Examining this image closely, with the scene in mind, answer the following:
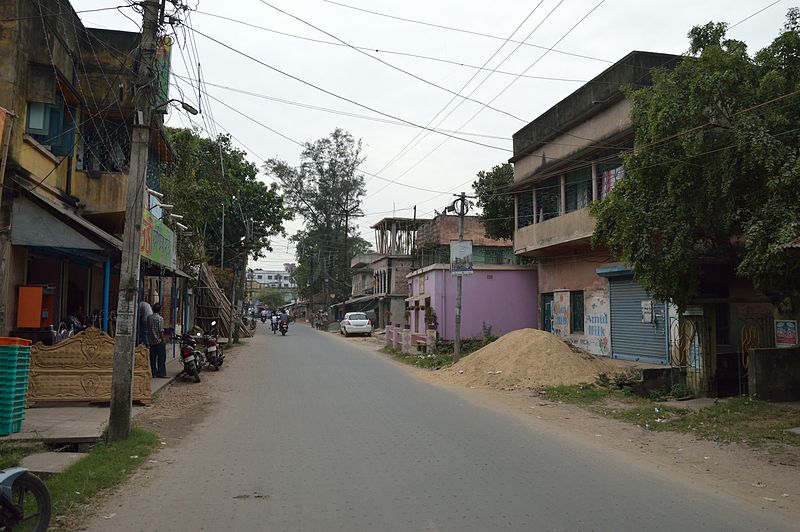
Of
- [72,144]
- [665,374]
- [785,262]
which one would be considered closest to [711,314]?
[665,374]

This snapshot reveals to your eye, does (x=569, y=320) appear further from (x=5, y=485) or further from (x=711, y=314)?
(x=5, y=485)

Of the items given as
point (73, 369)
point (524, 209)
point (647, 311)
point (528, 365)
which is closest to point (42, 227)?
point (73, 369)

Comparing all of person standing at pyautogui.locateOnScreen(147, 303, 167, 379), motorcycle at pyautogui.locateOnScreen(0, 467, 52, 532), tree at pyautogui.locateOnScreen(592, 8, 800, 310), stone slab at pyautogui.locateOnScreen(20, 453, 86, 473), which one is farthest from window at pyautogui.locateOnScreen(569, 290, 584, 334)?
motorcycle at pyautogui.locateOnScreen(0, 467, 52, 532)

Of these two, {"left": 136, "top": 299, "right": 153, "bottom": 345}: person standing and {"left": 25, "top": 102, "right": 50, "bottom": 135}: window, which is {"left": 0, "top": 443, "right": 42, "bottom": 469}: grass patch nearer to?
{"left": 136, "top": 299, "right": 153, "bottom": 345}: person standing

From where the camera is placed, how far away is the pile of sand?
52.1 ft

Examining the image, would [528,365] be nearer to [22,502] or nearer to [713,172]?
[713,172]

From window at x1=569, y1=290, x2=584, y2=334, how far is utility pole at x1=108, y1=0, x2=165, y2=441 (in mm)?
18006

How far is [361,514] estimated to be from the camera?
539cm

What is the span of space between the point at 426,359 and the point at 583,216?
7.80 metres

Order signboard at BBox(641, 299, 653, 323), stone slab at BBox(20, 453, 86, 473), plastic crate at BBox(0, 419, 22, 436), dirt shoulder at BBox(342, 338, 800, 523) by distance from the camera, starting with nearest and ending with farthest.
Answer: dirt shoulder at BBox(342, 338, 800, 523)
stone slab at BBox(20, 453, 86, 473)
plastic crate at BBox(0, 419, 22, 436)
signboard at BBox(641, 299, 653, 323)

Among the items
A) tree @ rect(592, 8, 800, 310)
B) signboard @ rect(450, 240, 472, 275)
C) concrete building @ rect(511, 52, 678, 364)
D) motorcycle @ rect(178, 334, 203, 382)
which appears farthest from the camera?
signboard @ rect(450, 240, 472, 275)

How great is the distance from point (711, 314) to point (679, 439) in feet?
14.7

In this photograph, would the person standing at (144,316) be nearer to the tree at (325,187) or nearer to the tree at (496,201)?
the tree at (496,201)

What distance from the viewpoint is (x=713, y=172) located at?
Answer: 11.1 m
